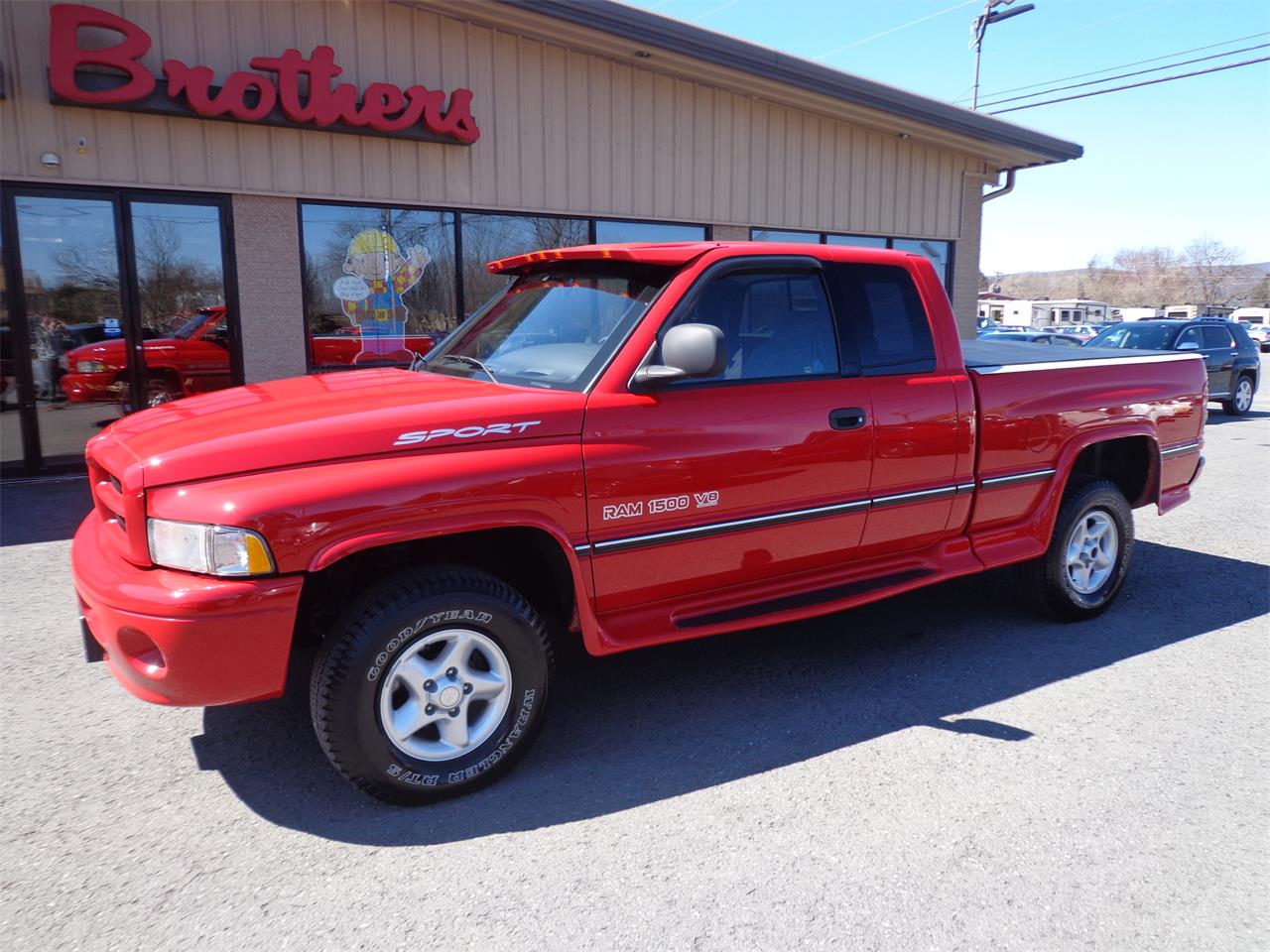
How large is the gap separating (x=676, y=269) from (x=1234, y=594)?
4.32 meters

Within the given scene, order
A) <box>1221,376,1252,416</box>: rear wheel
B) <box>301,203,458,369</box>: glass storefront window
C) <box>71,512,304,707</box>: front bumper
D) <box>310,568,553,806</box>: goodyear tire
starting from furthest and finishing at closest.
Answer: <box>1221,376,1252,416</box>: rear wheel → <box>301,203,458,369</box>: glass storefront window → <box>310,568,553,806</box>: goodyear tire → <box>71,512,304,707</box>: front bumper

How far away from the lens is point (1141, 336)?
50.0ft

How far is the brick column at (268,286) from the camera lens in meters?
9.02

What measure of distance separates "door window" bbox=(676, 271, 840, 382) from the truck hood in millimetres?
782

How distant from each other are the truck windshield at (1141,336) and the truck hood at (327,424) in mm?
14097

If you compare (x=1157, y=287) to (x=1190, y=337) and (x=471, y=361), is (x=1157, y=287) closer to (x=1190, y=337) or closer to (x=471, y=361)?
(x=1190, y=337)

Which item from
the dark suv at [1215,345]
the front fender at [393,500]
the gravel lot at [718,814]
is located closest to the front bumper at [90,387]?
the gravel lot at [718,814]

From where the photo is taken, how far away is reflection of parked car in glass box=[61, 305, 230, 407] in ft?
28.3

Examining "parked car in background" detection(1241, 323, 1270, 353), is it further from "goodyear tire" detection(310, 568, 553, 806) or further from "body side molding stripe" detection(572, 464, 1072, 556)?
"goodyear tire" detection(310, 568, 553, 806)

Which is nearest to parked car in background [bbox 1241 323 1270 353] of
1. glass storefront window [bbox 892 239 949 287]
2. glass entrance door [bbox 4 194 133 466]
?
glass storefront window [bbox 892 239 949 287]

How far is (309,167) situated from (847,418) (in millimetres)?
7422

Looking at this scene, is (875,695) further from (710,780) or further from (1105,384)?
(1105,384)

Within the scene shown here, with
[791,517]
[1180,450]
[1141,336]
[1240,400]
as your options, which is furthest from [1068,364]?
[1240,400]

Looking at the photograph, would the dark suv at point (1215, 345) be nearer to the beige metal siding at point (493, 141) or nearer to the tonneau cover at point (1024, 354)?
the beige metal siding at point (493, 141)
